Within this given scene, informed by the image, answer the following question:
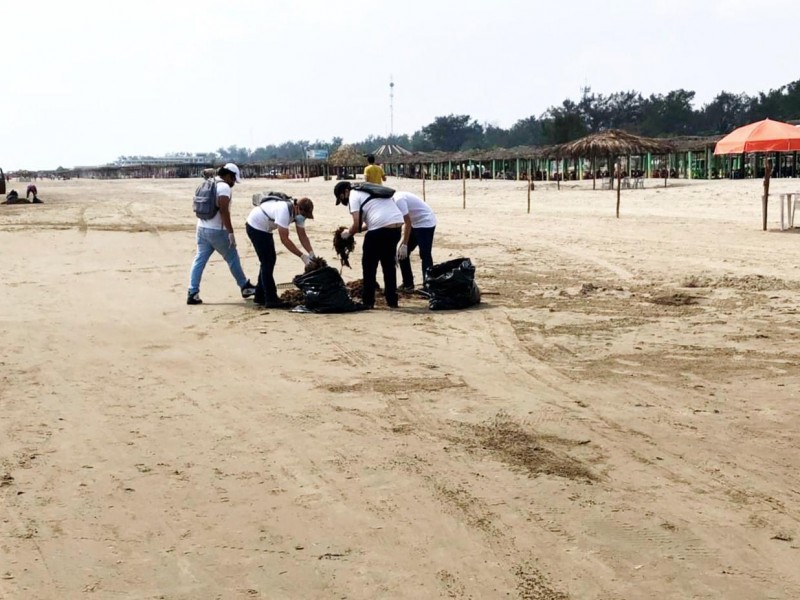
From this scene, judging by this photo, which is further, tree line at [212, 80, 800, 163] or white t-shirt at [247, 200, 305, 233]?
tree line at [212, 80, 800, 163]

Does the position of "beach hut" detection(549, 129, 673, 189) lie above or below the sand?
above

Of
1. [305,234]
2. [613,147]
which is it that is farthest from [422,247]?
[613,147]

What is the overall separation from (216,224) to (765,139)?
37.6 ft

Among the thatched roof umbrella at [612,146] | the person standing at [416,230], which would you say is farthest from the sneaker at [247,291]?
the thatched roof umbrella at [612,146]

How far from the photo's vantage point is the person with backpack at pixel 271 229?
8781 mm

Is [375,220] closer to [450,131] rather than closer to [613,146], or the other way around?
[613,146]

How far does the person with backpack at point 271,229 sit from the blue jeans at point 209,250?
44cm

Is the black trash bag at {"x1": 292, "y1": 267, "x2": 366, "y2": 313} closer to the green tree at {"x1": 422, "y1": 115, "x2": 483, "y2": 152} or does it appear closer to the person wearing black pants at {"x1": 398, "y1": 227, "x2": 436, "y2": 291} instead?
the person wearing black pants at {"x1": 398, "y1": 227, "x2": 436, "y2": 291}

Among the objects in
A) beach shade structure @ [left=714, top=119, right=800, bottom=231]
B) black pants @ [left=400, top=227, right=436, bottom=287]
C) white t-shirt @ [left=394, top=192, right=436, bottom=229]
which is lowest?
black pants @ [left=400, top=227, right=436, bottom=287]

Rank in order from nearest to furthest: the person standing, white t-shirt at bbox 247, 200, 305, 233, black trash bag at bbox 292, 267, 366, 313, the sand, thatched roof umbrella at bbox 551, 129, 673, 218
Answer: the sand < white t-shirt at bbox 247, 200, 305, 233 < black trash bag at bbox 292, 267, 366, 313 < the person standing < thatched roof umbrella at bbox 551, 129, 673, 218

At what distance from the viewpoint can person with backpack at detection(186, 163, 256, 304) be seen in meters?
9.38

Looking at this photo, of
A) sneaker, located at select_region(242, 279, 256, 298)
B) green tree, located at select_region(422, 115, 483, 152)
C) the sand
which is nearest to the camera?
the sand

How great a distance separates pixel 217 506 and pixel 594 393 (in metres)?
2.66

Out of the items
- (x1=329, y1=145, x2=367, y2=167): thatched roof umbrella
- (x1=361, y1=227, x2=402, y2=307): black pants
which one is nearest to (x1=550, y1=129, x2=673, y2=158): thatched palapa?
(x1=361, y1=227, x2=402, y2=307): black pants
